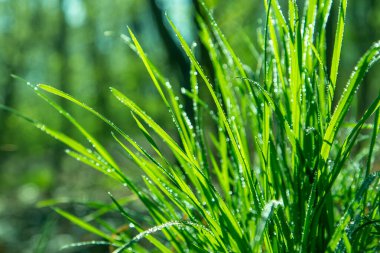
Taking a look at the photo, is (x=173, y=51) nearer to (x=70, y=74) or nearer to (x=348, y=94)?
(x=348, y=94)

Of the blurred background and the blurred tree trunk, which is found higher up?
the blurred background

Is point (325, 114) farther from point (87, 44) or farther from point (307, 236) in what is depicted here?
point (87, 44)

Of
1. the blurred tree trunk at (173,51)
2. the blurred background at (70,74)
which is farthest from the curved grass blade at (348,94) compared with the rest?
the blurred background at (70,74)

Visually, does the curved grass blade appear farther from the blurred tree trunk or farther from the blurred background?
the blurred background

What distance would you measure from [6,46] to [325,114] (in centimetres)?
1523

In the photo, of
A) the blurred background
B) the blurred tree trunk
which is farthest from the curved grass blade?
the blurred background

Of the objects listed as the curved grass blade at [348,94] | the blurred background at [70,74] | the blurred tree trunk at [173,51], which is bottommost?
the curved grass blade at [348,94]

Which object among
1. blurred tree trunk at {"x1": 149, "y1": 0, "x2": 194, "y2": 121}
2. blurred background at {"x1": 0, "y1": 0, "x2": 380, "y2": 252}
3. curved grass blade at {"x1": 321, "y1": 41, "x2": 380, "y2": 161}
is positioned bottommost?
curved grass blade at {"x1": 321, "y1": 41, "x2": 380, "y2": 161}

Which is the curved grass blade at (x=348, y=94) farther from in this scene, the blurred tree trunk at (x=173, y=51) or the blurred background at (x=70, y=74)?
the blurred background at (x=70, y=74)

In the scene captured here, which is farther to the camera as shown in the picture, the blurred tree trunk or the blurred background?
the blurred background

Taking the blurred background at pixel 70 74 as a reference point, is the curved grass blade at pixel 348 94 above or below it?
below

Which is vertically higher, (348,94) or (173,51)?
(173,51)

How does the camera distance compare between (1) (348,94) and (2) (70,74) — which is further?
(2) (70,74)

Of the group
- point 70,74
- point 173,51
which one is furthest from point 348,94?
point 70,74
